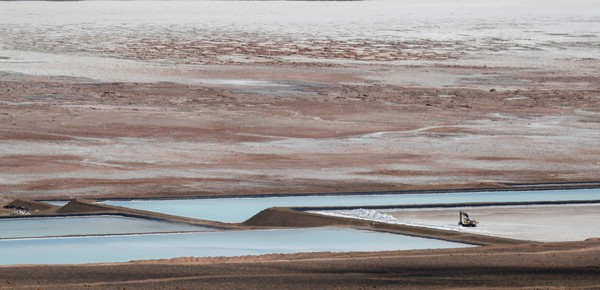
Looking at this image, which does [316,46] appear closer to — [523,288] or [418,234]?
[418,234]

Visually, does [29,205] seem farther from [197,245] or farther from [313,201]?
[197,245]

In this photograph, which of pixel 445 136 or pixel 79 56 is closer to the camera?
pixel 445 136

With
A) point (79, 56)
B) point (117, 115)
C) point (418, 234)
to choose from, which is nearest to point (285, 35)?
point (79, 56)

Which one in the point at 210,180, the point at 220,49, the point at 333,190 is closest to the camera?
the point at 333,190

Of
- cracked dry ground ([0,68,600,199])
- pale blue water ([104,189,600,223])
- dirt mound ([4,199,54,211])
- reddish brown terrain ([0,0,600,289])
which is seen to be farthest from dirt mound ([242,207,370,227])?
cracked dry ground ([0,68,600,199])

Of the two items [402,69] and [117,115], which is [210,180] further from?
[402,69]

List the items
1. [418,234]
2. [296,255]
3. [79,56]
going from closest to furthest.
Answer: [296,255] < [418,234] < [79,56]

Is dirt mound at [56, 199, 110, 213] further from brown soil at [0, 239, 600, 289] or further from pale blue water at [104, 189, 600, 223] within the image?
brown soil at [0, 239, 600, 289]
